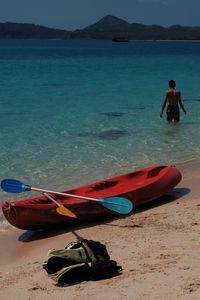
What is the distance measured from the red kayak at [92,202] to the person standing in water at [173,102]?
6.03 meters

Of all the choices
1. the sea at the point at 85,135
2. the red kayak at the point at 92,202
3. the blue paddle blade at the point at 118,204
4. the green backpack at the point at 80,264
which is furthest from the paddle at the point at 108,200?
the green backpack at the point at 80,264

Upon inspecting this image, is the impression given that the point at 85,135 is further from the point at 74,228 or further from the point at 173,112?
the point at 74,228

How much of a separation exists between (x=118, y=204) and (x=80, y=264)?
187 centimetres

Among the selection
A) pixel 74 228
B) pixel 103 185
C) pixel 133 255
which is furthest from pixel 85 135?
pixel 133 255

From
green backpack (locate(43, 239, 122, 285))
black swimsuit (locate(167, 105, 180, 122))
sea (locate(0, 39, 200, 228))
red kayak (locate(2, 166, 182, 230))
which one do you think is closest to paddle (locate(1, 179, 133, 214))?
red kayak (locate(2, 166, 182, 230))

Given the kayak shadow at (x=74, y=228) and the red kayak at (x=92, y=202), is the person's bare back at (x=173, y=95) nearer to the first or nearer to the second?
the red kayak at (x=92, y=202)

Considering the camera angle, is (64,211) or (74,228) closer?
(64,211)

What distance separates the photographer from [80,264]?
5.30 m

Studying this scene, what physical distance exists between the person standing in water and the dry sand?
6.19 meters

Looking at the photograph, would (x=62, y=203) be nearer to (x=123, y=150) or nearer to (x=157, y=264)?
(x=157, y=264)

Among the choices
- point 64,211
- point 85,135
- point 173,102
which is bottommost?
point 85,135

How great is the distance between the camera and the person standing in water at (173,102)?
47.2ft

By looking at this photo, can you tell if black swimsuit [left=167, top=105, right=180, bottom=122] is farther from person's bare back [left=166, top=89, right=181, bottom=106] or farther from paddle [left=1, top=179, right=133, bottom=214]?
paddle [left=1, top=179, right=133, bottom=214]

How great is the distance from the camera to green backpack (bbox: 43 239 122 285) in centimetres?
523
